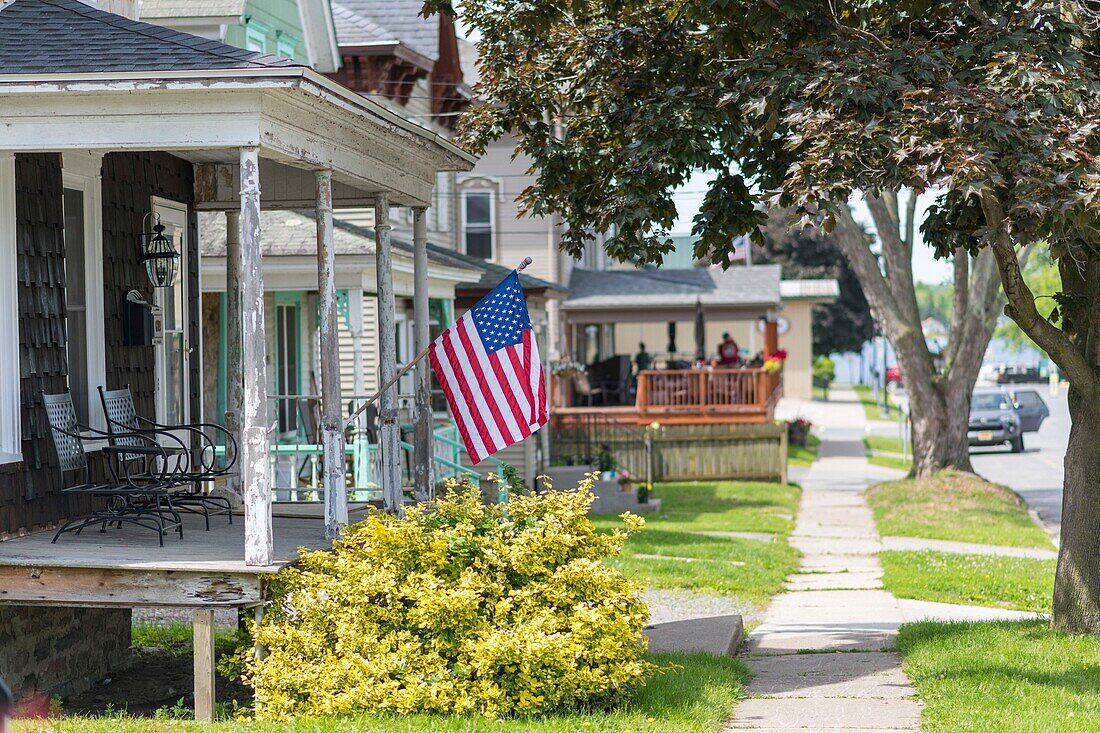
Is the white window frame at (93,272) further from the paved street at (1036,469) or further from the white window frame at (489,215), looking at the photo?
the white window frame at (489,215)

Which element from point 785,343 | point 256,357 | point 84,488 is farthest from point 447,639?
point 785,343

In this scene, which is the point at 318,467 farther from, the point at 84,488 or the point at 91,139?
the point at 91,139

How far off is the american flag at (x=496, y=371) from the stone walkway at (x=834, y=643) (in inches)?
92.1

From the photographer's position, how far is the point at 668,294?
119 ft

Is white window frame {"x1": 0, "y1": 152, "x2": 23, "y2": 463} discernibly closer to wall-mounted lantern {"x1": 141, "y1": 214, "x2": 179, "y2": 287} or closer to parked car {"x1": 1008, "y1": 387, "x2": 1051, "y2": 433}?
wall-mounted lantern {"x1": 141, "y1": 214, "x2": 179, "y2": 287}

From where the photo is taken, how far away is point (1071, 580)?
956 cm

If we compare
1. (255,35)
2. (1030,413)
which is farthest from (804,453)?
(255,35)

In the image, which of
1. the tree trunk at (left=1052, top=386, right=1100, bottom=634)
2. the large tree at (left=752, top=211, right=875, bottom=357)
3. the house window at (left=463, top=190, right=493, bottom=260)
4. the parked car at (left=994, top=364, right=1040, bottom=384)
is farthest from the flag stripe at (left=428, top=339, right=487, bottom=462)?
the parked car at (left=994, top=364, right=1040, bottom=384)

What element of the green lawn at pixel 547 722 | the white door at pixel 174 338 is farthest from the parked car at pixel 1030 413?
the green lawn at pixel 547 722

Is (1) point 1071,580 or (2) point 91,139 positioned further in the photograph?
(1) point 1071,580

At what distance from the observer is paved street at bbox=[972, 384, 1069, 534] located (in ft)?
79.6

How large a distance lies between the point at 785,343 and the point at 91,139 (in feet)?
174

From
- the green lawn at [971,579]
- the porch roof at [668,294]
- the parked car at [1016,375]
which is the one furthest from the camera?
the parked car at [1016,375]

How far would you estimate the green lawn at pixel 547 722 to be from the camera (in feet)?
22.6
